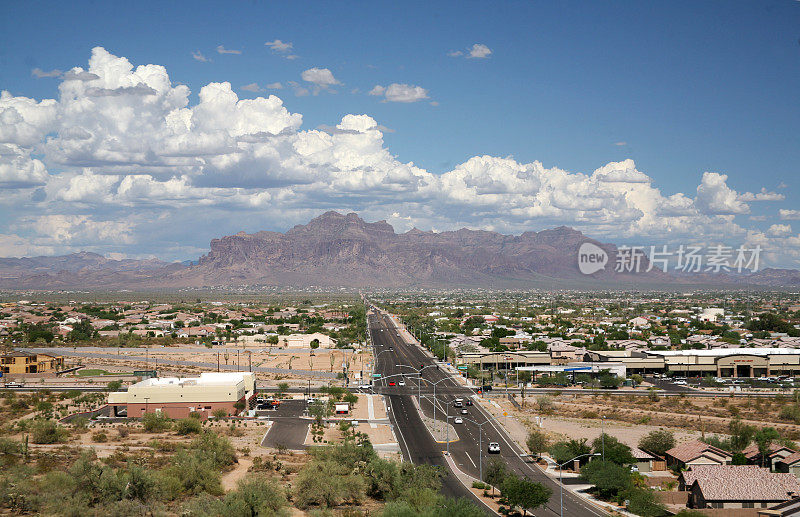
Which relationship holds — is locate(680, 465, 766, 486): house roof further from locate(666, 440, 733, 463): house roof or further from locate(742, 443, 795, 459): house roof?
locate(742, 443, 795, 459): house roof

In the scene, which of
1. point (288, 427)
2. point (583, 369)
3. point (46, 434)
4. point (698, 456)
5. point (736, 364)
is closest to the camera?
point (698, 456)

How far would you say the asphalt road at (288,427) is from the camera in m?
63.5

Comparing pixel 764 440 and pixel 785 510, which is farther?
pixel 764 440

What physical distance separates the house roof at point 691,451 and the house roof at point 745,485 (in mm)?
6675

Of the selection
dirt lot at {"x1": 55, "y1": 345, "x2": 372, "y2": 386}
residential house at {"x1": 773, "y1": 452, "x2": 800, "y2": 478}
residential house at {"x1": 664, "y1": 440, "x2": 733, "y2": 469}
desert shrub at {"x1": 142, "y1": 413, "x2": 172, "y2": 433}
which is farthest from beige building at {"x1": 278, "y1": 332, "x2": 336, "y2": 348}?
residential house at {"x1": 773, "y1": 452, "x2": 800, "y2": 478}

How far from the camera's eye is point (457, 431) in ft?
227

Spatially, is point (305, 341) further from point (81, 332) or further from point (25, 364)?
point (25, 364)

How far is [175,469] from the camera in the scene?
159 feet

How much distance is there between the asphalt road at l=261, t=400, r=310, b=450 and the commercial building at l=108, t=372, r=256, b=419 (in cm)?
481

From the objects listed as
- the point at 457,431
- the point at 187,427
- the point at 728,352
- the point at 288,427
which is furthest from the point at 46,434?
the point at 728,352

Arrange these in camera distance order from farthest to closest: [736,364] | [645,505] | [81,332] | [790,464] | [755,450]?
[81,332]
[736,364]
[755,450]
[790,464]
[645,505]

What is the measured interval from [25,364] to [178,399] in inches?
1864

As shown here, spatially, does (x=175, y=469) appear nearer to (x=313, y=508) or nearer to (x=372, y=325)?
(x=313, y=508)

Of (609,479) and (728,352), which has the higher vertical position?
(728,352)
